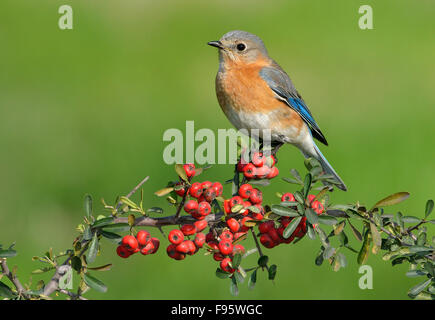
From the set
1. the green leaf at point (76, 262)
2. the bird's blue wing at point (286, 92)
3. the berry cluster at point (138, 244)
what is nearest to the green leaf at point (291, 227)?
the berry cluster at point (138, 244)

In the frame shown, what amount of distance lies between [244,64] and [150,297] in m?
1.71

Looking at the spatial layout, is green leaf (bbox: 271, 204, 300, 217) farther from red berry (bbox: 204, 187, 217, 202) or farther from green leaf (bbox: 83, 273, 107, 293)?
green leaf (bbox: 83, 273, 107, 293)

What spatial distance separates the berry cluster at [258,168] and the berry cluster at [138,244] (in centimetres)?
46

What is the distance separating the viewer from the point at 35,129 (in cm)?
693

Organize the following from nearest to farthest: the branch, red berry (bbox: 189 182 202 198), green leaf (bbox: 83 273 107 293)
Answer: the branch < green leaf (bbox: 83 273 107 293) < red berry (bbox: 189 182 202 198)

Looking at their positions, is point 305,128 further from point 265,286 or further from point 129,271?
point 129,271

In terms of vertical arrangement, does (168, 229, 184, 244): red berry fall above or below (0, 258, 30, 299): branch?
above

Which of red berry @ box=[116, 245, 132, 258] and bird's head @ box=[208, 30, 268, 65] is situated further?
bird's head @ box=[208, 30, 268, 65]

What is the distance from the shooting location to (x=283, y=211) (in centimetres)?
242

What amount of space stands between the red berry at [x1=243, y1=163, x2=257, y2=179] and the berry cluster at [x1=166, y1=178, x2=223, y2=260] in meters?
0.21

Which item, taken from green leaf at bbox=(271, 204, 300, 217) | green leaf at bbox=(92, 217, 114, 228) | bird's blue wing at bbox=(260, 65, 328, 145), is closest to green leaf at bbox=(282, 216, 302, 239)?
green leaf at bbox=(271, 204, 300, 217)

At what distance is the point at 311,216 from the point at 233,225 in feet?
0.92

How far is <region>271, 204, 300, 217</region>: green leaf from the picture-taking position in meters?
2.40

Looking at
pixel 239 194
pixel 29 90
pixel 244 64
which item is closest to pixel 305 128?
pixel 244 64
